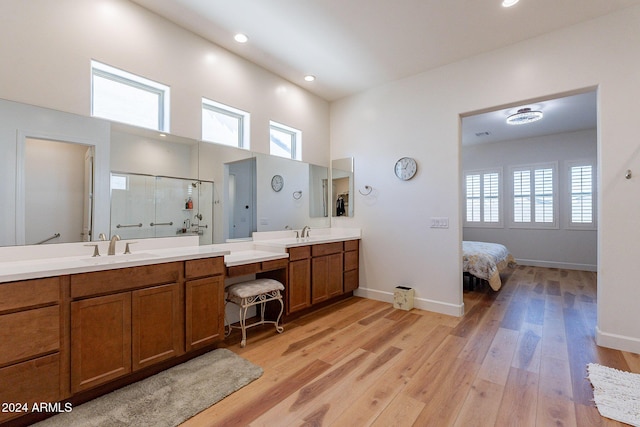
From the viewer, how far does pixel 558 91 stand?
284 centimetres

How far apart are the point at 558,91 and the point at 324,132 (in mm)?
2922

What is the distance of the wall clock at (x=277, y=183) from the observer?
374 cm

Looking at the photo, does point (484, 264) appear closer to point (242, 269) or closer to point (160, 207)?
point (242, 269)

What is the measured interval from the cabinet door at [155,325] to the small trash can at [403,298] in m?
2.60

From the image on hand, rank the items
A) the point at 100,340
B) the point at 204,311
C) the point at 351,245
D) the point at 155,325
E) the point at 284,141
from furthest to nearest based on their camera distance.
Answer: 1. the point at 351,245
2. the point at 284,141
3. the point at 204,311
4. the point at 155,325
5. the point at 100,340

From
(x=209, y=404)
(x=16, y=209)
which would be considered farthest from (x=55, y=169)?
(x=209, y=404)

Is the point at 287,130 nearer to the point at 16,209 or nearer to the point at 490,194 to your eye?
the point at 16,209

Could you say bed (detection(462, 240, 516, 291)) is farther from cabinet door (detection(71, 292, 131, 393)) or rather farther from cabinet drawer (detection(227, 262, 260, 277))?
cabinet door (detection(71, 292, 131, 393))

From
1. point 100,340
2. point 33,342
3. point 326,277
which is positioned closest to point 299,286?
point 326,277

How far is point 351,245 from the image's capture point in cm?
414

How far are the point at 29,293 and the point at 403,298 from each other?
3.49m

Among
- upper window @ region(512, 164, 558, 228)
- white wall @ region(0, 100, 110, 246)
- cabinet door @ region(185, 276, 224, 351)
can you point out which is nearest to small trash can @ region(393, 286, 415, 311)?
cabinet door @ region(185, 276, 224, 351)

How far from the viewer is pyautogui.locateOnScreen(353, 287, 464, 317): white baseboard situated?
3.46m

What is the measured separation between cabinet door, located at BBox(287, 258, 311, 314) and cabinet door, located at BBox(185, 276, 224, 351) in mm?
870
